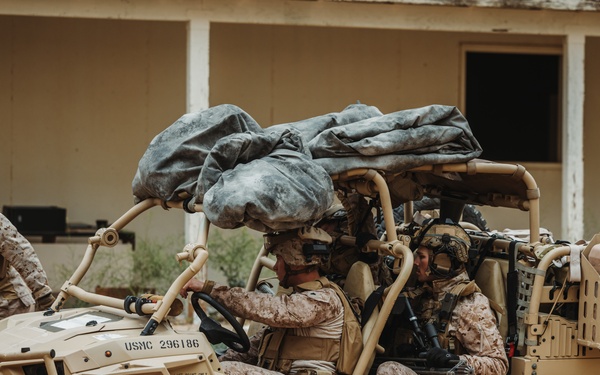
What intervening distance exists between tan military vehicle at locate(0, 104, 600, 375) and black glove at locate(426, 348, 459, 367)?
0.04 m

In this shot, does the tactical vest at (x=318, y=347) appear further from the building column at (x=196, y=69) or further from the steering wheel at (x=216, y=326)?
the building column at (x=196, y=69)

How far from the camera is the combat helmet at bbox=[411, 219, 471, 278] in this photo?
6242 mm

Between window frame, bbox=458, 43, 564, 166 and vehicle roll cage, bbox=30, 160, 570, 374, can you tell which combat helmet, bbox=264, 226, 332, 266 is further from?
window frame, bbox=458, 43, 564, 166

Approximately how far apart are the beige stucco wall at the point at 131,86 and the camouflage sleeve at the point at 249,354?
28.0 feet

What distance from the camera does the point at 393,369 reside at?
5.79m

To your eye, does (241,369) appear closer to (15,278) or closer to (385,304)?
(385,304)

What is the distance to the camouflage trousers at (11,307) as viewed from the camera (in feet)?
24.5

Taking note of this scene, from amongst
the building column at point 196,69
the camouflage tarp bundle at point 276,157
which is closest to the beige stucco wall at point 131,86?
the building column at point 196,69

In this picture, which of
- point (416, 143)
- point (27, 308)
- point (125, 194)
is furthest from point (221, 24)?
point (416, 143)

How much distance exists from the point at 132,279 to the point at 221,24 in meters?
4.05

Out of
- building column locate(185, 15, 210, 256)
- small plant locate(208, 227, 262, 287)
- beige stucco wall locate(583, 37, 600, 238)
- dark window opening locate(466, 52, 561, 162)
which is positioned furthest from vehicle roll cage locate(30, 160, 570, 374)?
beige stucco wall locate(583, 37, 600, 238)

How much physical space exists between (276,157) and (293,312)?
0.76m

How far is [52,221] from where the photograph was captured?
1387 cm

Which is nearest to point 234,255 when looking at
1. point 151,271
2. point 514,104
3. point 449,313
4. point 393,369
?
point 151,271
